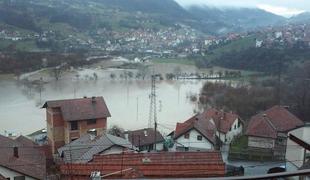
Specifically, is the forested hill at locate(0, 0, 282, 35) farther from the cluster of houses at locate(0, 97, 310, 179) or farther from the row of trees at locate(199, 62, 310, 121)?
the cluster of houses at locate(0, 97, 310, 179)

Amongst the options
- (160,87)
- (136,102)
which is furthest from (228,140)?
(160,87)

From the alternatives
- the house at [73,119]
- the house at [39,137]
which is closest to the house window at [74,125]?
the house at [73,119]

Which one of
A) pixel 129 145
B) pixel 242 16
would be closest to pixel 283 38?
pixel 129 145

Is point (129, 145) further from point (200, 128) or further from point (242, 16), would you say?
point (242, 16)

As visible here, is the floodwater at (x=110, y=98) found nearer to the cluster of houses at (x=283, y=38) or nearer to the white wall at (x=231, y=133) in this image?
the white wall at (x=231, y=133)

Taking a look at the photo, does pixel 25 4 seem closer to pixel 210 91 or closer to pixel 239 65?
pixel 239 65

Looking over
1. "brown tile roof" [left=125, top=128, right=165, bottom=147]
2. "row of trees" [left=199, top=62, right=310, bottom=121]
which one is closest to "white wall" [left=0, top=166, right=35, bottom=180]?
"brown tile roof" [left=125, top=128, right=165, bottom=147]

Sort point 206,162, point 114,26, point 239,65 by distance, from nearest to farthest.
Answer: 1. point 206,162
2. point 239,65
3. point 114,26
